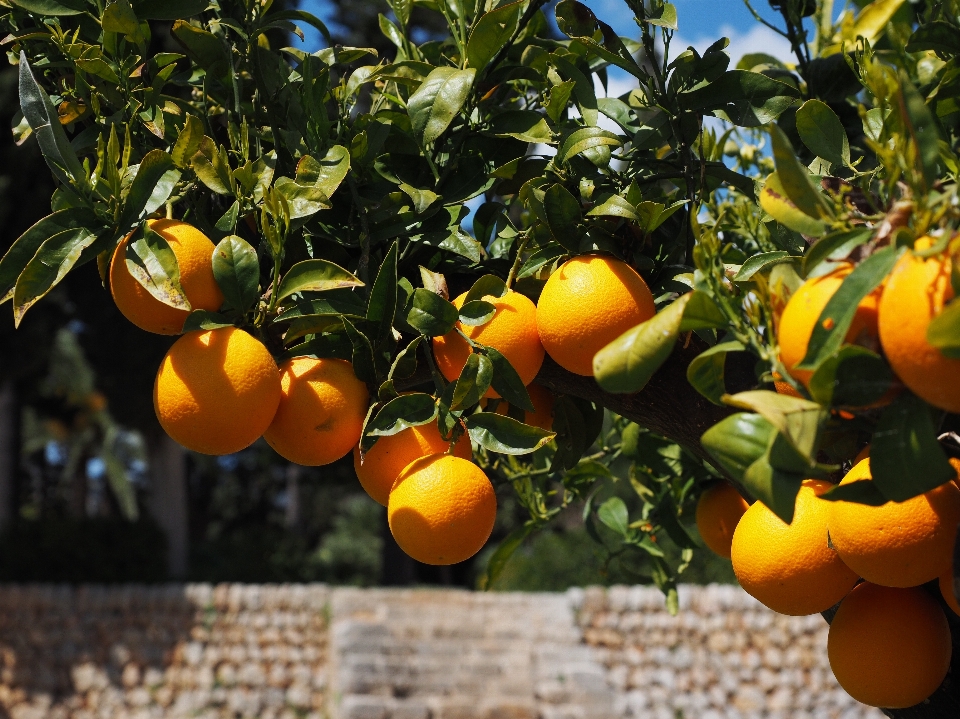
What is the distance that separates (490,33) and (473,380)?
39 centimetres

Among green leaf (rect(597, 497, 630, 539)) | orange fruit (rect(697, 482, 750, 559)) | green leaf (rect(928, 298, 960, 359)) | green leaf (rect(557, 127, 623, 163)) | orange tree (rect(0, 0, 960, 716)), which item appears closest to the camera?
green leaf (rect(928, 298, 960, 359))

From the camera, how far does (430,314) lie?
0.80 metres

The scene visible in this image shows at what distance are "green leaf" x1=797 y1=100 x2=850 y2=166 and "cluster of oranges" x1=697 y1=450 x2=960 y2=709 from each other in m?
0.30

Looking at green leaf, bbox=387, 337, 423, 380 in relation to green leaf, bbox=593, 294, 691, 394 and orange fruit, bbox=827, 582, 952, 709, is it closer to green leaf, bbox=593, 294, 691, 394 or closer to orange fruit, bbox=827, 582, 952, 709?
green leaf, bbox=593, 294, 691, 394

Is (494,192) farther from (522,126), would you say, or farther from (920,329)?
(920,329)

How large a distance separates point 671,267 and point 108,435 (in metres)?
11.2

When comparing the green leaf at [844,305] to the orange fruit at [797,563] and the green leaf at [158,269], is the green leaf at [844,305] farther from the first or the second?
the green leaf at [158,269]

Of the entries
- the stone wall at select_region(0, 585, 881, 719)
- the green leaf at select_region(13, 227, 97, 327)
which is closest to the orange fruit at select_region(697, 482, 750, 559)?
the green leaf at select_region(13, 227, 97, 327)

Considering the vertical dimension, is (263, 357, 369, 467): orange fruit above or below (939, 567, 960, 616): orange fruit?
below

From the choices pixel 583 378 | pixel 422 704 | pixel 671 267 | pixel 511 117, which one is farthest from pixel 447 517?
pixel 422 704

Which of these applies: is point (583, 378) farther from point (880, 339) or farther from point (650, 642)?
point (650, 642)

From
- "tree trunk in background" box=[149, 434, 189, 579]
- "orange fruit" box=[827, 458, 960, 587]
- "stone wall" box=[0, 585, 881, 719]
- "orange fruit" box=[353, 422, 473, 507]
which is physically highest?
"orange fruit" box=[827, 458, 960, 587]

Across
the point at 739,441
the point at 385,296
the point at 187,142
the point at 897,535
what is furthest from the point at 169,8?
the point at 897,535

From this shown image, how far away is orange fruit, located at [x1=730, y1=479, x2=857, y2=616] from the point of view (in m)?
0.72
